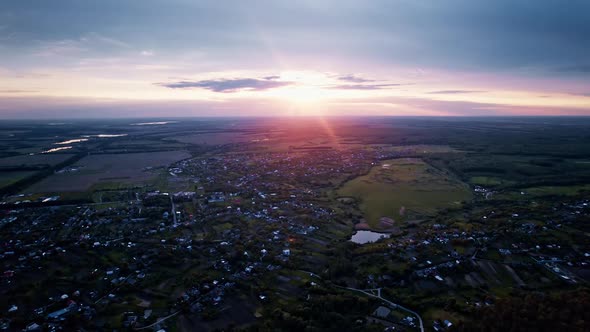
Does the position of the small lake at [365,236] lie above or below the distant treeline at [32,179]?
below

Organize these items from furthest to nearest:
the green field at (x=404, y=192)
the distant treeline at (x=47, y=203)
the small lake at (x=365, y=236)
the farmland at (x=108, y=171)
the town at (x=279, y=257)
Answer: the farmland at (x=108, y=171) → the distant treeline at (x=47, y=203) → the green field at (x=404, y=192) → the small lake at (x=365, y=236) → the town at (x=279, y=257)

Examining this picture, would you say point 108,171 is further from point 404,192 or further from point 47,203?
point 404,192

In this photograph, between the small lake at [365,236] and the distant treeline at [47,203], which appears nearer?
the small lake at [365,236]

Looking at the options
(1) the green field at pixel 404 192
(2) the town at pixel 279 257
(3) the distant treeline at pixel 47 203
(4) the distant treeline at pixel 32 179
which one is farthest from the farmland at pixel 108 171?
(1) the green field at pixel 404 192

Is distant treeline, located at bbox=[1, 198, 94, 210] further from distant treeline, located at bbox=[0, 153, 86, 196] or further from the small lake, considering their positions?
the small lake

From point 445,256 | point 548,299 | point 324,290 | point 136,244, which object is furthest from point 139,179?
point 548,299

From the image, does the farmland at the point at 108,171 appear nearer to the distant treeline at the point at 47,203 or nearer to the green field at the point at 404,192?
the distant treeline at the point at 47,203

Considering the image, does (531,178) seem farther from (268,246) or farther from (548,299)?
(268,246)

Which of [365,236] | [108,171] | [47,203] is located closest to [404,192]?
[365,236]
